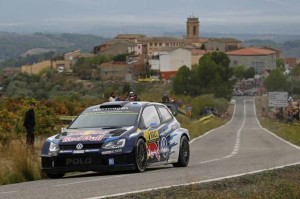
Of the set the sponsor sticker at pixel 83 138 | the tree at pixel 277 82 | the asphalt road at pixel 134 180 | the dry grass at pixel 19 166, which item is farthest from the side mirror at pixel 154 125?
the tree at pixel 277 82

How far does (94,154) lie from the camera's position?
16453mm

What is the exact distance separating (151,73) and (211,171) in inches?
6437

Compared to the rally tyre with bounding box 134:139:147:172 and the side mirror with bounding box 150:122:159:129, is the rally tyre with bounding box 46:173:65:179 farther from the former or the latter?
the side mirror with bounding box 150:122:159:129

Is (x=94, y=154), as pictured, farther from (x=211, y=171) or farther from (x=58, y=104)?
(x=58, y=104)

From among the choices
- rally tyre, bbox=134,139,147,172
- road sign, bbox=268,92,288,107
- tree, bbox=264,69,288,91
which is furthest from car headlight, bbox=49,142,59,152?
tree, bbox=264,69,288,91

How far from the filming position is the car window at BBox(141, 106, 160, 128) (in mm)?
18086

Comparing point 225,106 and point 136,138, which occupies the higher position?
point 136,138

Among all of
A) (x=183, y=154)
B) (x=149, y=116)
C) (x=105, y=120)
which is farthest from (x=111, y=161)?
(x=183, y=154)

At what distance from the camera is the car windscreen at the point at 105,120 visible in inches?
698

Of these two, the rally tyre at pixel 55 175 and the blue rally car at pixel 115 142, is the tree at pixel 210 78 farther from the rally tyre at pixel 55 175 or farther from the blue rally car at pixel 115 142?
the rally tyre at pixel 55 175

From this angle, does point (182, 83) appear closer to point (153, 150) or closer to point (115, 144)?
point (153, 150)

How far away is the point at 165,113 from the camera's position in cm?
1947

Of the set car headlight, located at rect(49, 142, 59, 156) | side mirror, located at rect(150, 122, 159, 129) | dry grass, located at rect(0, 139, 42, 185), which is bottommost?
dry grass, located at rect(0, 139, 42, 185)

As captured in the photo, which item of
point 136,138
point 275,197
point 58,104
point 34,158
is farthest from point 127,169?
point 58,104
